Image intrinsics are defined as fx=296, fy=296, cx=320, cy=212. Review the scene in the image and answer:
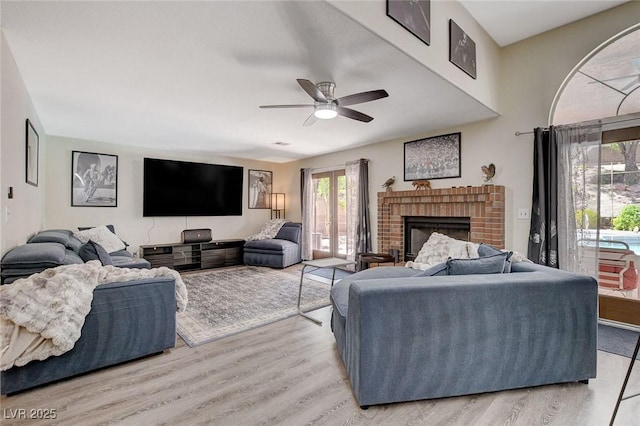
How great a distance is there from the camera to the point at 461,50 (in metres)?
2.92

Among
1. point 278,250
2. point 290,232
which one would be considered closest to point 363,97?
point 278,250

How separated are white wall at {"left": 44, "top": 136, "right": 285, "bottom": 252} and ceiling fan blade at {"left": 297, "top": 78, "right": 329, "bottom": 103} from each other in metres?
4.29

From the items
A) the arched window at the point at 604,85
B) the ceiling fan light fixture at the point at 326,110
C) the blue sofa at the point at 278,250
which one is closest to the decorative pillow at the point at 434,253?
the arched window at the point at 604,85

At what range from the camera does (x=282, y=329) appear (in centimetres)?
279

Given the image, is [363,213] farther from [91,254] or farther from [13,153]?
[13,153]

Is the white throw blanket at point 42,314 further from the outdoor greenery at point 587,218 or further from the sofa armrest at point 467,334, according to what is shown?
the outdoor greenery at point 587,218

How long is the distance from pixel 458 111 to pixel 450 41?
96 cm

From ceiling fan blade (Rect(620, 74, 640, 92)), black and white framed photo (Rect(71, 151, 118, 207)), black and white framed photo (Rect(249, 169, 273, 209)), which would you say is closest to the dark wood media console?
black and white framed photo (Rect(71, 151, 118, 207))

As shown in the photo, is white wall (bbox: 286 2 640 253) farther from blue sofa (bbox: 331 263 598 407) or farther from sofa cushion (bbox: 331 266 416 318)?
blue sofa (bbox: 331 263 598 407)

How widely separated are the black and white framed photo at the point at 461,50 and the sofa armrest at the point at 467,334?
2.11 meters

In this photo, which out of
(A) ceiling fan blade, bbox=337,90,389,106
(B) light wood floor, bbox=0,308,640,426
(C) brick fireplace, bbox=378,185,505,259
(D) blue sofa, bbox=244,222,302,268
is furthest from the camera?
(D) blue sofa, bbox=244,222,302,268

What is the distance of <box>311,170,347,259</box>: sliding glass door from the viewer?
5.98m

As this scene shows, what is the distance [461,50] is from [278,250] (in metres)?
4.15

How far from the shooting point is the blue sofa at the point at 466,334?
166cm
